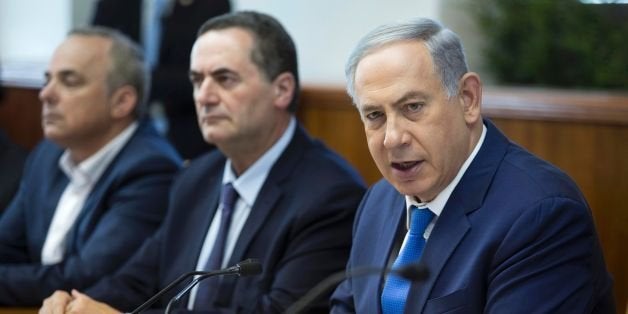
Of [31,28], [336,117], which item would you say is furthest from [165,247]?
[31,28]

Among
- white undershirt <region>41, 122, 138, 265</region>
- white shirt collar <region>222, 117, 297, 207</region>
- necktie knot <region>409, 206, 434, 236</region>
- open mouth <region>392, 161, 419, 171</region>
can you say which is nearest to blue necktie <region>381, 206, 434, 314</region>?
necktie knot <region>409, 206, 434, 236</region>

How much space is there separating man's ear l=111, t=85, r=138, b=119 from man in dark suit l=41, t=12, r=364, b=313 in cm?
54

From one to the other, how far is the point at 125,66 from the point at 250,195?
100 cm

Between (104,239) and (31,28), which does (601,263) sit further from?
(31,28)

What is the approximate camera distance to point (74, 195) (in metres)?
3.56

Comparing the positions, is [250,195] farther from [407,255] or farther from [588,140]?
[588,140]

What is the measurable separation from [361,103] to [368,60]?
0.10 m

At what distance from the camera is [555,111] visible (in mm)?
3205

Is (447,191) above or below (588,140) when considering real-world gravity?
above

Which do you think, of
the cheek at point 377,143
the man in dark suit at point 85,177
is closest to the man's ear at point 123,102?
the man in dark suit at point 85,177

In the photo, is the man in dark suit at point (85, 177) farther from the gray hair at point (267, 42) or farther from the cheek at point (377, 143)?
the cheek at point (377, 143)

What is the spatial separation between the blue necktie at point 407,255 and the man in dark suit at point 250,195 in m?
0.49

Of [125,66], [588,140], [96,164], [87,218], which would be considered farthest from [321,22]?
[588,140]

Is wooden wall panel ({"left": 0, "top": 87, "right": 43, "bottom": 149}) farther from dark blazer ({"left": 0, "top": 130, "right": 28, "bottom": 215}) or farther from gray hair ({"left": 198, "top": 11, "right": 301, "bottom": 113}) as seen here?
gray hair ({"left": 198, "top": 11, "right": 301, "bottom": 113})
